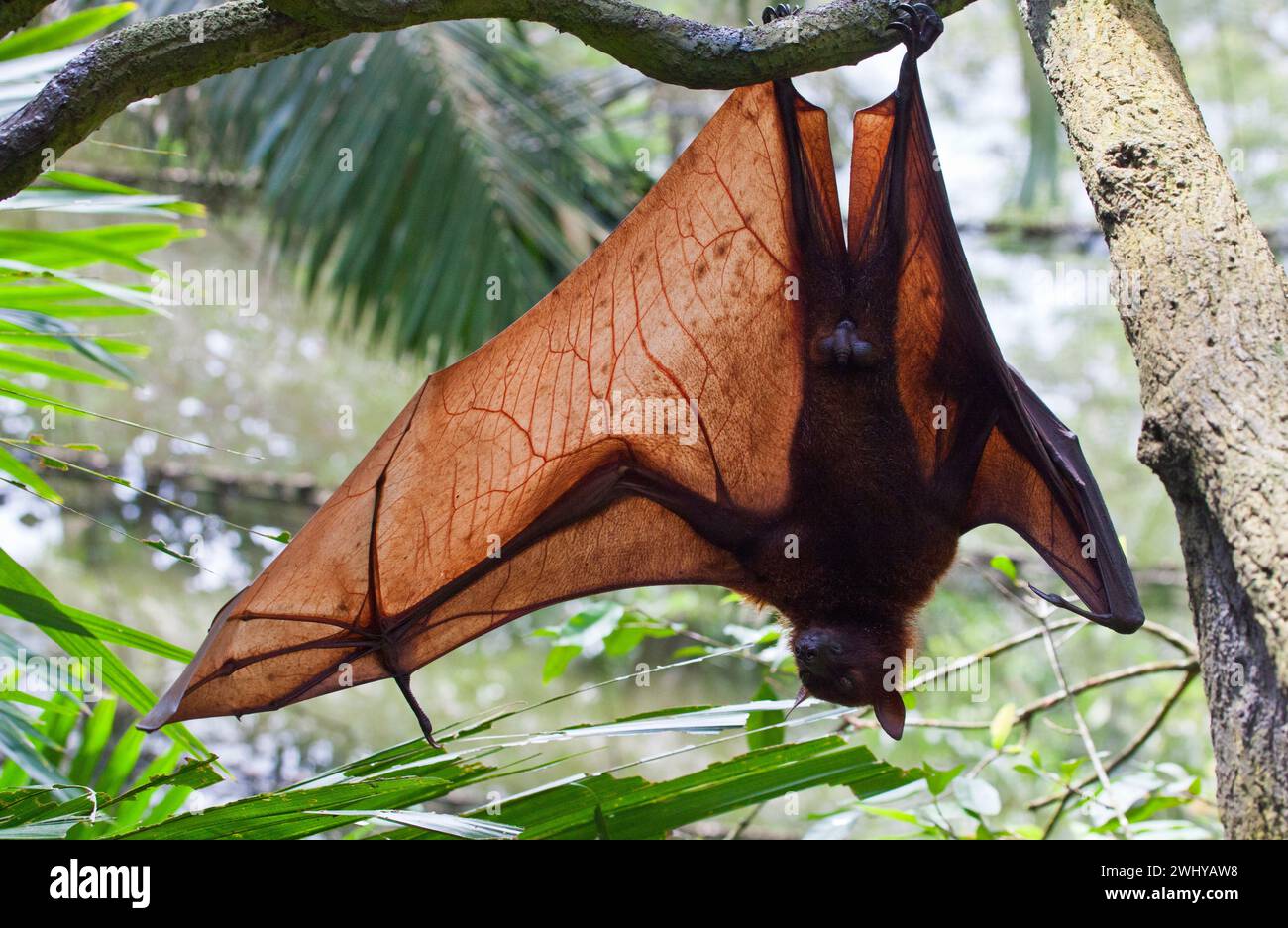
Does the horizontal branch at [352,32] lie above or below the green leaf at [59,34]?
below

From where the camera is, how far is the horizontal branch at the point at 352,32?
4.74ft

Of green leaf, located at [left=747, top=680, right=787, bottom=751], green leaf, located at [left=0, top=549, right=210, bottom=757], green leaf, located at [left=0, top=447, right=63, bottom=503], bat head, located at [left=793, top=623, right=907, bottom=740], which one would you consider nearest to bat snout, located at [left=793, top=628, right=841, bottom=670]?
bat head, located at [left=793, top=623, right=907, bottom=740]

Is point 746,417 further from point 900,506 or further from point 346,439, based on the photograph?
point 346,439

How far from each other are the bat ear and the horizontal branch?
1.56 metres

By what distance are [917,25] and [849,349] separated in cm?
90

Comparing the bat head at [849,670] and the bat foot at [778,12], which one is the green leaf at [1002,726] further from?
the bat foot at [778,12]

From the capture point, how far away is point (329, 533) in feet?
7.88

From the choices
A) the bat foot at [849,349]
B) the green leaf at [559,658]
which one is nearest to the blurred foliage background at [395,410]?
the green leaf at [559,658]

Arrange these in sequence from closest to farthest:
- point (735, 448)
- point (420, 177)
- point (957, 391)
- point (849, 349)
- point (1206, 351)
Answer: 1. point (1206, 351)
2. point (849, 349)
3. point (957, 391)
4. point (735, 448)
5. point (420, 177)

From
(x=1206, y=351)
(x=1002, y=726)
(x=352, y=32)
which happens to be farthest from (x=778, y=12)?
(x=1002, y=726)

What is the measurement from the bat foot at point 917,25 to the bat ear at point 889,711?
59.3 inches

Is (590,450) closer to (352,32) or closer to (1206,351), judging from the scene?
(352,32)

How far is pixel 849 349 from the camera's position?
2.47 metres

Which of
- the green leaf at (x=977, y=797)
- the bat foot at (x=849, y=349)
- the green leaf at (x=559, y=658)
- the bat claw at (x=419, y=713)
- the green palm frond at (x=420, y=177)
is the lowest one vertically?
the green leaf at (x=977, y=797)
